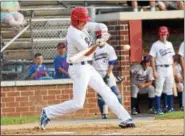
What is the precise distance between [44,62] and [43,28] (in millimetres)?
779

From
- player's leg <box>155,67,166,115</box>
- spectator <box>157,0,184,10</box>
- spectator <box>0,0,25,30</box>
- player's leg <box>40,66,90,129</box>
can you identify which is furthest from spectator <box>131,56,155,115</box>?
player's leg <box>40,66,90,129</box>

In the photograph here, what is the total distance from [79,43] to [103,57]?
442cm

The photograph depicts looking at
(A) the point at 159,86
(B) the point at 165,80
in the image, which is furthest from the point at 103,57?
(B) the point at 165,80

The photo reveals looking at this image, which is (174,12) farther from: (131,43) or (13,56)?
(13,56)

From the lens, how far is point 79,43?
11.4 meters

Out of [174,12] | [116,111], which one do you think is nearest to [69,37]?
[116,111]

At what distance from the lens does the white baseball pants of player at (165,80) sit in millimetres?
16844

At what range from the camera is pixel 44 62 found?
17.0 metres

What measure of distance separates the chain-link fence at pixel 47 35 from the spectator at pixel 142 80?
193cm

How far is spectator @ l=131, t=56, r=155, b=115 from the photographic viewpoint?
1730 cm

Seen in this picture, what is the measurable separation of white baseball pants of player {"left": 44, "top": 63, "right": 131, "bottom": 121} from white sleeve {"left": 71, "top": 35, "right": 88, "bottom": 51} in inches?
12.4

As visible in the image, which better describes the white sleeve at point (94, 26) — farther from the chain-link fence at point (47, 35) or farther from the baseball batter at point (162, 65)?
the chain-link fence at point (47, 35)

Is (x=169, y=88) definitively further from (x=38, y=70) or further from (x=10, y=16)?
(x=10, y=16)

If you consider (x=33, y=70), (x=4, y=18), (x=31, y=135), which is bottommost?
→ (x=31, y=135)
